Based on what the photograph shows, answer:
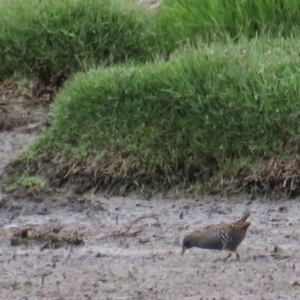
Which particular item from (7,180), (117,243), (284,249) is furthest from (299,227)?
(7,180)

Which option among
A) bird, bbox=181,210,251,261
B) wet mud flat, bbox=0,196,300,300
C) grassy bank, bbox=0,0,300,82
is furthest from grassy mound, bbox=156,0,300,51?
bird, bbox=181,210,251,261

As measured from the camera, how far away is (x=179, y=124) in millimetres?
7523

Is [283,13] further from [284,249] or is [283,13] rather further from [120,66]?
[284,249]

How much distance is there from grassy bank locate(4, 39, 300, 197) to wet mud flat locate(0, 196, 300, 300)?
236 mm

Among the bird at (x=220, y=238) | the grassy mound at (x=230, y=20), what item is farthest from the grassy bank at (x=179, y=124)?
the bird at (x=220, y=238)

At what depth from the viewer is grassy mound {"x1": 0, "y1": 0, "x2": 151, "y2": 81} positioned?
9047 mm

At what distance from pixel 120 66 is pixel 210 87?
1.01 meters

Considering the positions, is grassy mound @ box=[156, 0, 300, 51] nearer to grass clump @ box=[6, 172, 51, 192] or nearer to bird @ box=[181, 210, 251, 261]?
grass clump @ box=[6, 172, 51, 192]

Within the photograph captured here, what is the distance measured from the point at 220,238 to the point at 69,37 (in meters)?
3.53

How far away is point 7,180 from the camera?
775 cm

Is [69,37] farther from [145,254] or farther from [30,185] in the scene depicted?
[145,254]

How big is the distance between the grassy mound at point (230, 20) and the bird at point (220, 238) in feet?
9.71

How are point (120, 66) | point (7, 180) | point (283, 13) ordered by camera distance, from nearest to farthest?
1. point (7, 180)
2. point (120, 66)
3. point (283, 13)

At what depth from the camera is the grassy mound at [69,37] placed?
9.05 m
